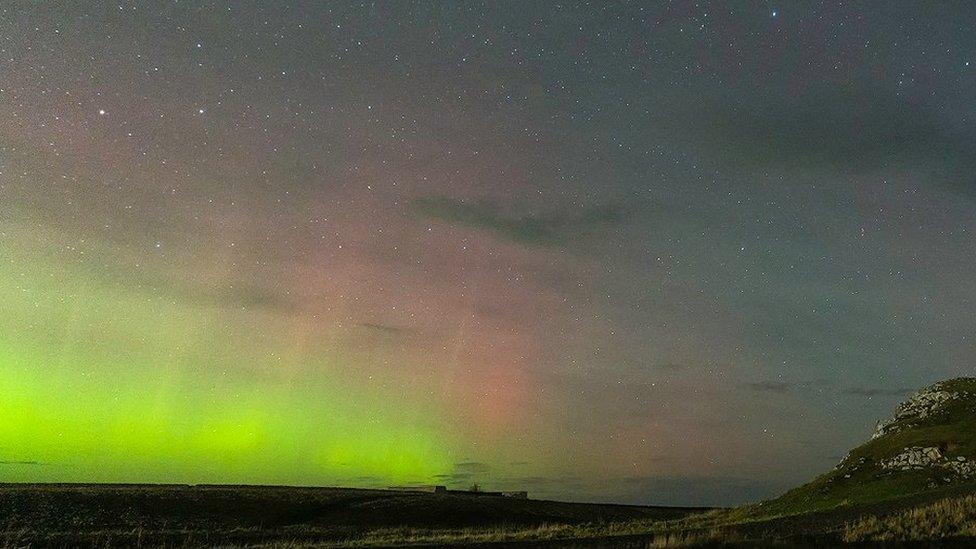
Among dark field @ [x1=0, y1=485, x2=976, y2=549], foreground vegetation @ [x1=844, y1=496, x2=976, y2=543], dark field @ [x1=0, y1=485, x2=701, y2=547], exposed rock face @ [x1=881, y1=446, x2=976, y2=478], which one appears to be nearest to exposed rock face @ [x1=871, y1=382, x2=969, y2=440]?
exposed rock face @ [x1=881, y1=446, x2=976, y2=478]

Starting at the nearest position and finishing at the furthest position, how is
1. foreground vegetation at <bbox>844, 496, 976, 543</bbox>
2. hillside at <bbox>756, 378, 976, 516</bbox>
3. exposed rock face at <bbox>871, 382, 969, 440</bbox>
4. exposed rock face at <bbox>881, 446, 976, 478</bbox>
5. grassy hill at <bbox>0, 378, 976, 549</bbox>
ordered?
foreground vegetation at <bbox>844, 496, 976, 543</bbox>, grassy hill at <bbox>0, 378, 976, 549</bbox>, hillside at <bbox>756, 378, 976, 516</bbox>, exposed rock face at <bbox>881, 446, 976, 478</bbox>, exposed rock face at <bbox>871, 382, 969, 440</bbox>

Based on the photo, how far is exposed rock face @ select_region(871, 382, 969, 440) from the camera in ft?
264

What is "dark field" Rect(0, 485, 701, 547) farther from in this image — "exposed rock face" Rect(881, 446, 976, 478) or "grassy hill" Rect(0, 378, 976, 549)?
"exposed rock face" Rect(881, 446, 976, 478)

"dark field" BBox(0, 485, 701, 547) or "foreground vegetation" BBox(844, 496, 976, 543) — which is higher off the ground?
"foreground vegetation" BBox(844, 496, 976, 543)

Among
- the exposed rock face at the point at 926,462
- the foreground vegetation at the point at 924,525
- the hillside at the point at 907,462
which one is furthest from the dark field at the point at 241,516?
the exposed rock face at the point at 926,462

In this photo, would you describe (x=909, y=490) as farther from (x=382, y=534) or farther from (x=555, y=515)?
(x=382, y=534)

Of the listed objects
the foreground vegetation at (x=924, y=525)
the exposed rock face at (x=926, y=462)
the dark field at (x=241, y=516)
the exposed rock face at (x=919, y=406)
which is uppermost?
the exposed rock face at (x=919, y=406)

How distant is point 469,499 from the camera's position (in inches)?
3469

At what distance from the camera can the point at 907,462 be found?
211ft

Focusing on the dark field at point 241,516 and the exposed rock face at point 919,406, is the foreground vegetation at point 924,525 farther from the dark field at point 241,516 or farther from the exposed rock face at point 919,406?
the exposed rock face at point 919,406

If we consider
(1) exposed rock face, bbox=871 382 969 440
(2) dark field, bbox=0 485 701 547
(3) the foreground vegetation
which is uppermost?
(1) exposed rock face, bbox=871 382 969 440

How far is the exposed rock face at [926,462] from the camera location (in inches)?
2320

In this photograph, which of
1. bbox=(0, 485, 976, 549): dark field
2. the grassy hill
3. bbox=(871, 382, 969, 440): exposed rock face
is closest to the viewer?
bbox=(0, 485, 976, 549): dark field

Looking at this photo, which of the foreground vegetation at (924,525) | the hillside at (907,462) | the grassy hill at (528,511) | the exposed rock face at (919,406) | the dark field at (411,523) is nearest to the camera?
the foreground vegetation at (924,525)
